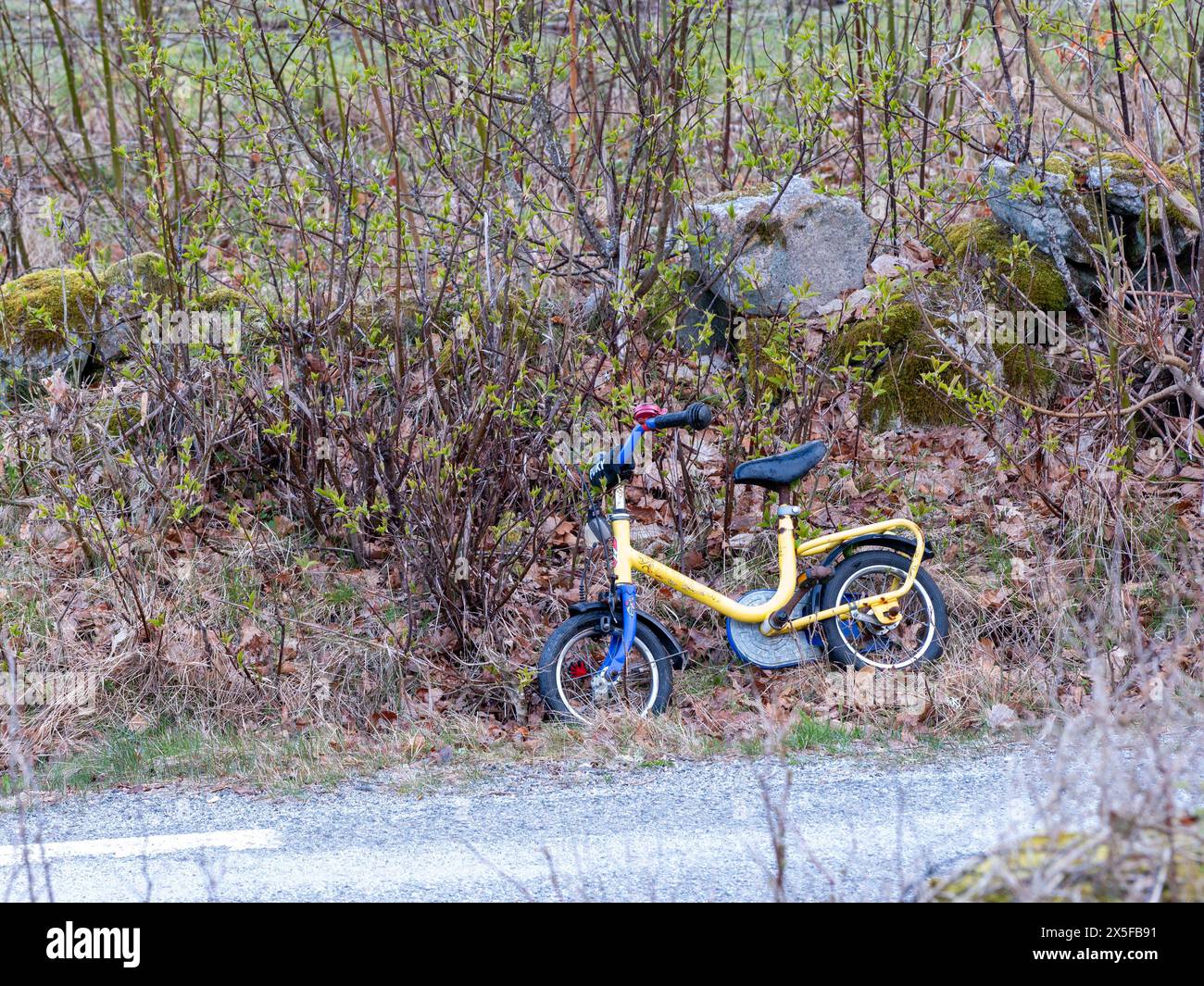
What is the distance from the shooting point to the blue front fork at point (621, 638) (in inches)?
244

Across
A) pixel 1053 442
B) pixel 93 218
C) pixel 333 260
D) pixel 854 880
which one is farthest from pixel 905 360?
pixel 93 218

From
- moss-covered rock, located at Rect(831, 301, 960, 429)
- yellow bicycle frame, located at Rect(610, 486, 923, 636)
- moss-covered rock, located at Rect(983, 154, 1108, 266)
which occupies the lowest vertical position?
yellow bicycle frame, located at Rect(610, 486, 923, 636)

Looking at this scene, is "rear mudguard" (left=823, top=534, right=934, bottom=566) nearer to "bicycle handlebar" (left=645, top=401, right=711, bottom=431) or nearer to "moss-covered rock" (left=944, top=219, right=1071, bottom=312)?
"bicycle handlebar" (left=645, top=401, right=711, bottom=431)

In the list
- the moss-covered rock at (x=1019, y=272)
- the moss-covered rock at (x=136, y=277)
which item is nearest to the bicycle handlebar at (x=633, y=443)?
the moss-covered rock at (x=1019, y=272)

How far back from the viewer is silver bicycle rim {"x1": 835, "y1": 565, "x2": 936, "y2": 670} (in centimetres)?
652

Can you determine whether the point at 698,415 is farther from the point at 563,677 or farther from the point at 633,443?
the point at 563,677

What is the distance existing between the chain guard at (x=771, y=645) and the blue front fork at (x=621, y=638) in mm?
627

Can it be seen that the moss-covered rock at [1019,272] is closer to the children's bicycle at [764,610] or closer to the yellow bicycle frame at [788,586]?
the children's bicycle at [764,610]

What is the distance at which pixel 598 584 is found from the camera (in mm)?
7266

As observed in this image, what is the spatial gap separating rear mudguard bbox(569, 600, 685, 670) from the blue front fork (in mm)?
57

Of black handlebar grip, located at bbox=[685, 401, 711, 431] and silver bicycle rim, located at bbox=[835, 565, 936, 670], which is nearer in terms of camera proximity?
black handlebar grip, located at bbox=[685, 401, 711, 431]

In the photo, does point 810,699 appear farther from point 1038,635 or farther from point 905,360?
point 905,360

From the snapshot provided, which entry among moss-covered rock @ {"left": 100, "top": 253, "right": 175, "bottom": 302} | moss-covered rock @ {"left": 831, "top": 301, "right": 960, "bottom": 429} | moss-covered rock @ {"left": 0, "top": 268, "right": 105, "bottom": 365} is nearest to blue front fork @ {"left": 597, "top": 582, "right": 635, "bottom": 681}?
moss-covered rock @ {"left": 831, "top": 301, "right": 960, "bottom": 429}

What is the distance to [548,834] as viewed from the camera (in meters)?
4.54
